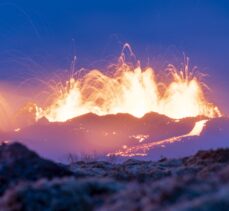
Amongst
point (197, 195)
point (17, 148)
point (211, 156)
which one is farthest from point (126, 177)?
point (197, 195)

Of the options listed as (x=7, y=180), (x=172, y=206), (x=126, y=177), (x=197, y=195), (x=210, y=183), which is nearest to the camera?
(x=172, y=206)

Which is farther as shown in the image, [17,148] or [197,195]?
[17,148]

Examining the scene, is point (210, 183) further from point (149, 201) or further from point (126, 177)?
point (126, 177)

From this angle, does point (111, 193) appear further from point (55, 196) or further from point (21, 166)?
point (21, 166)

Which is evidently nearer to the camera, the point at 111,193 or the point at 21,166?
the point at 111,193

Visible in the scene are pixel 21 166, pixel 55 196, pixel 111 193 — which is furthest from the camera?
pixel 21 166

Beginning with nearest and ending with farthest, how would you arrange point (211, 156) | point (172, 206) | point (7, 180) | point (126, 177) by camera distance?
point (172, 206)
point (7, 180)
point (126, 177)
point (211, 156)

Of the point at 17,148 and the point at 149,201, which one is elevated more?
the point at 17,148

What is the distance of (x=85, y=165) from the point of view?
44656 millimetres

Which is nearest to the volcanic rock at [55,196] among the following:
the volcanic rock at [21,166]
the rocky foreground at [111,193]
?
the rocky foreground at [111,193]

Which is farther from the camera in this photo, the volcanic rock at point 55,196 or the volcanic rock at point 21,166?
the volcanic rock at point 21,166

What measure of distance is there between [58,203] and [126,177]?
505 inches

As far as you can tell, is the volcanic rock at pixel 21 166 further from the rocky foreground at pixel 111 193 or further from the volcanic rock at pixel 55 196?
the volcanic rock at pixel 55 196

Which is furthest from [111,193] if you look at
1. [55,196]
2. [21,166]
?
[21,166]
